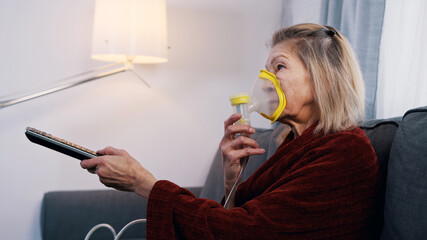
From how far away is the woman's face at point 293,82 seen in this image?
103cm

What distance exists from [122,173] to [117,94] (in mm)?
1288

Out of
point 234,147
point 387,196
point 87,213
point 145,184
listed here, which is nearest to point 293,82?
point 234,147

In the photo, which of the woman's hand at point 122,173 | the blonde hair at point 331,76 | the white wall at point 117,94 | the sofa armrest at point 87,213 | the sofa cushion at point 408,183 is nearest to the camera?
Answer: the sofa cushion at point 408,183

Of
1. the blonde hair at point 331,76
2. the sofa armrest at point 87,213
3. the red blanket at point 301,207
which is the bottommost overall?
the sofa armrest at point 87,213

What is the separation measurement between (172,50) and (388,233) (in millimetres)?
1586

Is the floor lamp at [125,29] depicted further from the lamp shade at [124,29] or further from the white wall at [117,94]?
the white wall at [117,94]

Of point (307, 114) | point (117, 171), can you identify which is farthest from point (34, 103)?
point (307, 114)

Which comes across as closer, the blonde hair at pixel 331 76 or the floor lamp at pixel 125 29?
the blonde hair at pixel 331 76

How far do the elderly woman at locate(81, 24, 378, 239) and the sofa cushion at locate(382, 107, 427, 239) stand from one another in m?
0.05

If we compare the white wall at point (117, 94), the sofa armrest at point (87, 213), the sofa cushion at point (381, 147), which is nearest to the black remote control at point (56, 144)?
the sofa cushion at point (381, 147)

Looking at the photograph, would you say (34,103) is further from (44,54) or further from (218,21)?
(218,21)

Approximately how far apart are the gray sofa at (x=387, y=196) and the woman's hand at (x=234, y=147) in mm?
309

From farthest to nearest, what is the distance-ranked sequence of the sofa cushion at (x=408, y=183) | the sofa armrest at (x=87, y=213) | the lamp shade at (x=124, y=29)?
1. the sofa armrest at (x=87, y=213)
2. the lamp shade at (x=124, y=29)
3. the sofa cushion at (x=408, y=183)

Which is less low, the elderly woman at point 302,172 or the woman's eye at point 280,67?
the woman's eye at point 280,67
